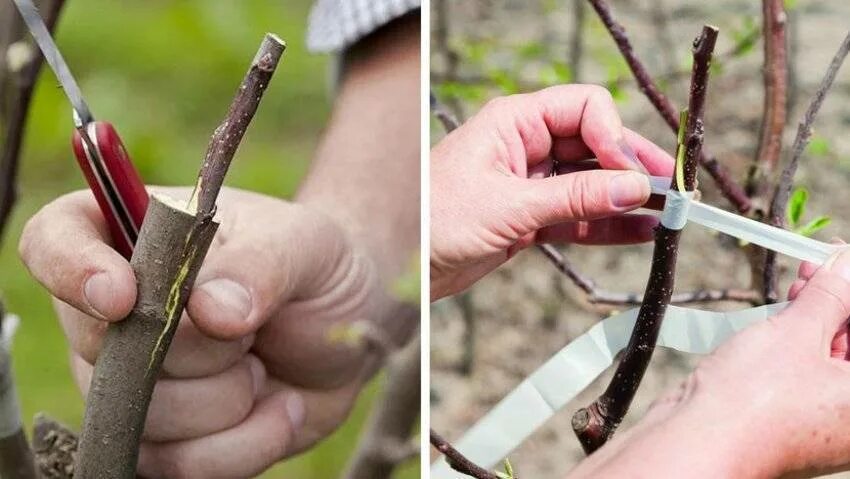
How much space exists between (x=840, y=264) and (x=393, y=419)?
320 millimetres

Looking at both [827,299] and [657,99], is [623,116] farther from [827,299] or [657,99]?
[827,299]

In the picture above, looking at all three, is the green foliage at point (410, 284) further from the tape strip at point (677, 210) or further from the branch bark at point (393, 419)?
the tape strip at point (677, 210)

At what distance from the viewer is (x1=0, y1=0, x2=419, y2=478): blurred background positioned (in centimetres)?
63

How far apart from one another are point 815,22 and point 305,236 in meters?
0.38

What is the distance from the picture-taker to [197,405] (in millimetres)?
565

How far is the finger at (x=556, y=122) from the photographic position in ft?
1.81

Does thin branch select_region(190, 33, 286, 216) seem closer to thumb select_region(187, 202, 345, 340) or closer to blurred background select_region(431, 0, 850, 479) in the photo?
thumb select_region(187, 202, 345, 340)

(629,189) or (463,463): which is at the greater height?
(629,189)

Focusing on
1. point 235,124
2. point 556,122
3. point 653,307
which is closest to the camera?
point 235,124

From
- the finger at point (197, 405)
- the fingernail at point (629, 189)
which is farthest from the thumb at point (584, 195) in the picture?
the finger at point (197, 405)

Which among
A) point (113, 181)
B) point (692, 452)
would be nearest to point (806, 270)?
point (692, 452)

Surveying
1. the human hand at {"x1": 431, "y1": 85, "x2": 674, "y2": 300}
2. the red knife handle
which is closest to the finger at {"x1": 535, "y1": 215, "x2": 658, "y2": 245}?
the human hand at {"x1": 431, "y1": 85, "x2": 674, "y2": 300}

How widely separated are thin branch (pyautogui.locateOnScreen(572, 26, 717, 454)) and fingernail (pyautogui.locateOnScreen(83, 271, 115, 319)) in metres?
0.25

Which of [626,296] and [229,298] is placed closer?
[229,298]
